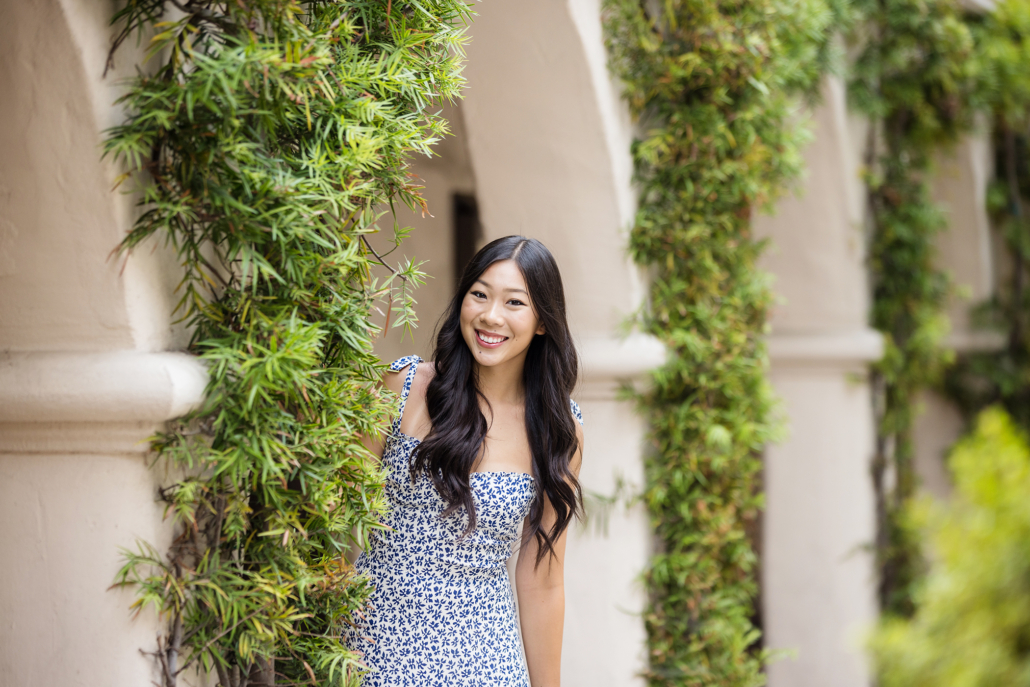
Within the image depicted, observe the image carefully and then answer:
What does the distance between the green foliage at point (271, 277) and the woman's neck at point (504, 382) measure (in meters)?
0.46

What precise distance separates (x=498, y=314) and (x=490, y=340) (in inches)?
2.1

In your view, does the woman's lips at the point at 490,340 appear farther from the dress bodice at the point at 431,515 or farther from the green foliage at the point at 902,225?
the green foliage at the point at 902,225

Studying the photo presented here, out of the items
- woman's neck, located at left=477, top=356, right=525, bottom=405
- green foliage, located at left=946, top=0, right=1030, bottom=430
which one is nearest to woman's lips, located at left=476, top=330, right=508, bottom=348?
woman's neck, located at left=477, top=356, right=525, bottom=405

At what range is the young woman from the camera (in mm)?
1729

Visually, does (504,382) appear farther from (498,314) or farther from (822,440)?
(822,440)

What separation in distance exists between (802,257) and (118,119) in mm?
3154

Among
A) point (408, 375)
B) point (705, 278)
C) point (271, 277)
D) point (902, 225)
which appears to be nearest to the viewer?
point (271, 277)

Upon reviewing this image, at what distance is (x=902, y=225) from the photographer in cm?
383

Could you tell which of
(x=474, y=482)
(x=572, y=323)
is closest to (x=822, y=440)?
(x=572, y=323)

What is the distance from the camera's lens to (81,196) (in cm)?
125

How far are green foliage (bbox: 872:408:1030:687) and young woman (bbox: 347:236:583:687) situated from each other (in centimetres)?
82

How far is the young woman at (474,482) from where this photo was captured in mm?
1729

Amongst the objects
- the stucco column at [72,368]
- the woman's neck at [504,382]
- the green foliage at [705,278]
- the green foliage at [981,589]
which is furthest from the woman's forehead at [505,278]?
the green foliage at [981,589]

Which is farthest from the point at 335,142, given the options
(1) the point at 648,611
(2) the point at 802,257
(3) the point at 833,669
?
(3) the point at 833,669
